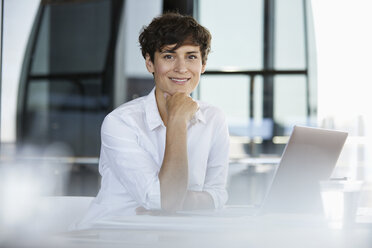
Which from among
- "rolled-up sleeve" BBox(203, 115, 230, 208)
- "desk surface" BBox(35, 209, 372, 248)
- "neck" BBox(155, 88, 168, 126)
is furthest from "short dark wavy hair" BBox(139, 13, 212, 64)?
"desk surface" BBox(35, 209, 372, 248)

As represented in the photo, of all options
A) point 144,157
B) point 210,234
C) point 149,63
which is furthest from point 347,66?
point 210,234

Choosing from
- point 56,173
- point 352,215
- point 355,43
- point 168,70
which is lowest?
point 56,173

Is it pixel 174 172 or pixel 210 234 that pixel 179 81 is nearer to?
pixel 174 172

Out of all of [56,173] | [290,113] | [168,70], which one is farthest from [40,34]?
[168,70]

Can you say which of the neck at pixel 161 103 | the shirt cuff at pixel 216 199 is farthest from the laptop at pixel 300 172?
the neck at pixel 161 103

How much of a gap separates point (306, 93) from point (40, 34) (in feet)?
9.34

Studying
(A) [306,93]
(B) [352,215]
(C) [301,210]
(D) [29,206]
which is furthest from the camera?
(A) [306,93]

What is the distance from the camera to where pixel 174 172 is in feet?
3.61

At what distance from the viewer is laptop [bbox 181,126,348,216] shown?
0.96m

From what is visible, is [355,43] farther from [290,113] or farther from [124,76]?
[124,76]

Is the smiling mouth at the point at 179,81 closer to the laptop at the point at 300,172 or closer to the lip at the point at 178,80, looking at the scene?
the lip at the point at 178,80

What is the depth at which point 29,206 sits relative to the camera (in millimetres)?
1290

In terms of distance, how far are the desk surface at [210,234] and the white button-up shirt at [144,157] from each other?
1.74 feet

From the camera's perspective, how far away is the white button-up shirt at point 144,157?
3.72 feet
